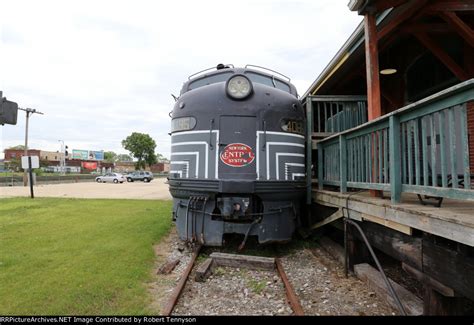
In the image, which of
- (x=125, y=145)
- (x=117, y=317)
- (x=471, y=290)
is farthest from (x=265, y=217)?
(x=125, y=145)

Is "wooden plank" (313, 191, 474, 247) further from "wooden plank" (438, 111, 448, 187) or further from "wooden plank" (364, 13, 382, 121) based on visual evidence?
"wooden plank" (364, 13, 382, 121)

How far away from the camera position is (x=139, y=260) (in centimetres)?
483

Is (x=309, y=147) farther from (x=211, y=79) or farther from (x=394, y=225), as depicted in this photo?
(x=394, y=225)

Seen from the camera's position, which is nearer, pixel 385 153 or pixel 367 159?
pixel 385 153

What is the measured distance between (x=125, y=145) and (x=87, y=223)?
184ft

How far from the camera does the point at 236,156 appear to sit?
15.8 feet

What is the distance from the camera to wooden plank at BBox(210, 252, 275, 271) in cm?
457

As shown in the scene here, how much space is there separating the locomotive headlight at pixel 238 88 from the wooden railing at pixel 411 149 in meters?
1.61

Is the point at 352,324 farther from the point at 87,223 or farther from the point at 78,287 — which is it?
the point at 87,223

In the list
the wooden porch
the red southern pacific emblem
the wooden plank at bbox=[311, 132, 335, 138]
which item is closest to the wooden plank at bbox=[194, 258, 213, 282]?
the red southern pacific emblem

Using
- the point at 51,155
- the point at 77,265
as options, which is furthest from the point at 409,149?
the point at 51,155

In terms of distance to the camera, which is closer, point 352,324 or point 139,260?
point 352,324

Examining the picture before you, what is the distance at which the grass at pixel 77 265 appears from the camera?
3285 millimetres

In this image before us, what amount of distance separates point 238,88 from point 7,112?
310 cm
